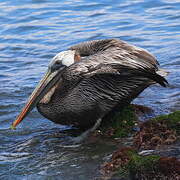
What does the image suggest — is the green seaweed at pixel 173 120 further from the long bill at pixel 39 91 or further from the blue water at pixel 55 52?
the long bill at pixel 39 91

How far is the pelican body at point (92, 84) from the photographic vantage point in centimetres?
664

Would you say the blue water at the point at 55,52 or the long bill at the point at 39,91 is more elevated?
the long bill at the point at 39,91

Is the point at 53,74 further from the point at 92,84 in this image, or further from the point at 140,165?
the point at 140,165

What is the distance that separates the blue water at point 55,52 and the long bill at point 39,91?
35cm

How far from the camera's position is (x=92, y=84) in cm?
668

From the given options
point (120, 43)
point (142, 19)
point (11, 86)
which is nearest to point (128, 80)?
point (120, 43)

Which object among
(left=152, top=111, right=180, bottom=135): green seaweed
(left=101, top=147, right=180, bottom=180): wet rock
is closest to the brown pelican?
(left=152, top=111, right=180, bottom=135): green seaweed

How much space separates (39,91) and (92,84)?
2.36 feet

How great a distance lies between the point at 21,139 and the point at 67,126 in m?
0.72

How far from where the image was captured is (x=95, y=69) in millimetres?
6508

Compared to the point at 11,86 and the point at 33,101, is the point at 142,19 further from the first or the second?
the point at 33,101

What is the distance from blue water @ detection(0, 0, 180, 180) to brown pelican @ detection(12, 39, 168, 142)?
0.39m

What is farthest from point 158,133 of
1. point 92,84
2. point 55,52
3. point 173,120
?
point 55,52

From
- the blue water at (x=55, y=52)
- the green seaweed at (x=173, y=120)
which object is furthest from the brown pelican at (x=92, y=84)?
the green seaweed at (x=173, y=120)
